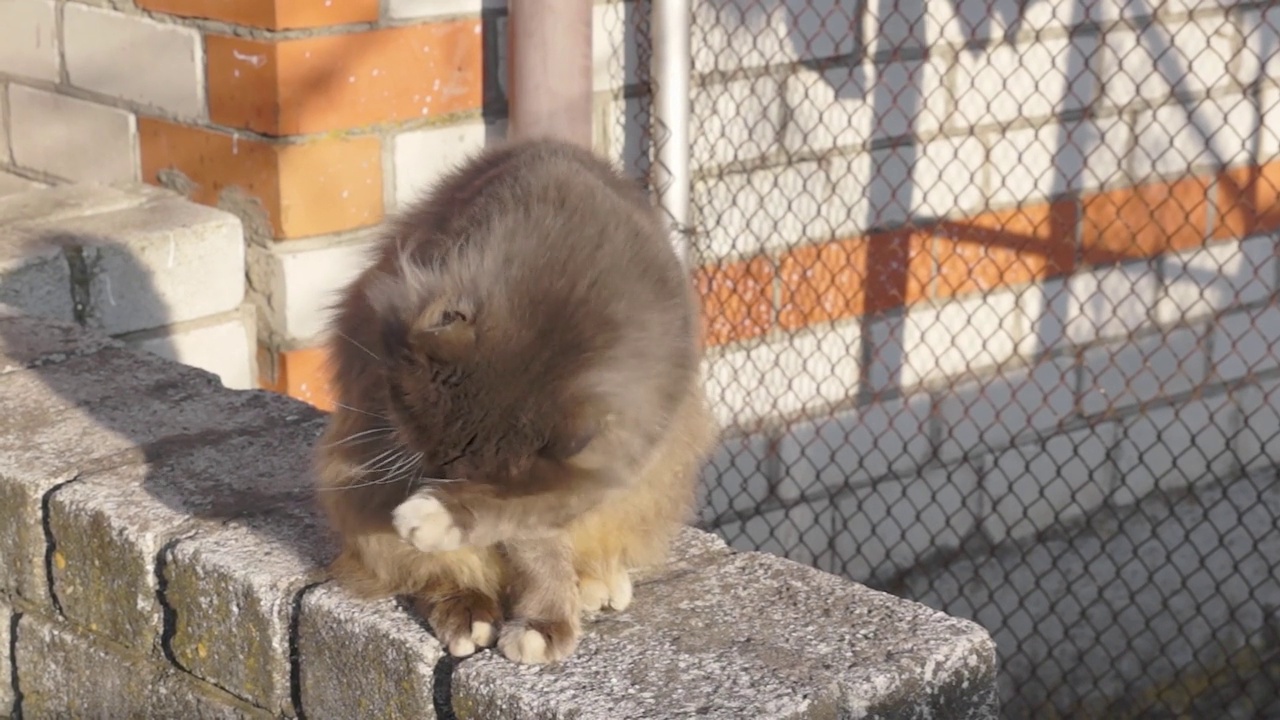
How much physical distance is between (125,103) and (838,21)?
6.17 ft

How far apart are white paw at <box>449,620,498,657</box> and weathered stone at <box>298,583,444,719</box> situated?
0.03 metres

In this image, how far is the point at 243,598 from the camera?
2129 mm

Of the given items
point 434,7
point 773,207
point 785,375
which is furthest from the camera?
point 785,375

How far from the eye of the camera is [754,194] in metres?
4.32

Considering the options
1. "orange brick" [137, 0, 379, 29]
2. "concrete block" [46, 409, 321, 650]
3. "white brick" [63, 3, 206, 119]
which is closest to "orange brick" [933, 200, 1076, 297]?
"orange brick" [137, 0, 379, 29]

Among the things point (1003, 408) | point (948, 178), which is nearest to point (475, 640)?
point (948, 178)

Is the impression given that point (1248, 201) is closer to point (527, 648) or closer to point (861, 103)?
point (861, 103)

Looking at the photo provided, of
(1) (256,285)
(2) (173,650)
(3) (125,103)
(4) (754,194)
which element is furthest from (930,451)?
(2) (173,650)

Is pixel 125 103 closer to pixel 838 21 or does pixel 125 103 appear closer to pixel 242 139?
pixel 242 139

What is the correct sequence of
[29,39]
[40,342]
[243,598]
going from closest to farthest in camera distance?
[243,598] < [40,342] < [29,39]

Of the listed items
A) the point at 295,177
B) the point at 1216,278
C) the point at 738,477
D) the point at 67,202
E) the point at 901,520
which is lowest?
the point at 901,520

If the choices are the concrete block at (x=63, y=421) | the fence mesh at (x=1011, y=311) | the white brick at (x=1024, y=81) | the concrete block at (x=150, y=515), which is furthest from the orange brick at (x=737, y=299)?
the concrete block at (x=150, y=515)

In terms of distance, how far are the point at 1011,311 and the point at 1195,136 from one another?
0.90 m

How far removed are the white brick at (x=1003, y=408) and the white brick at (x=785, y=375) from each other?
390 mm
